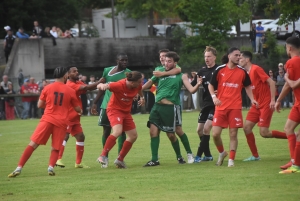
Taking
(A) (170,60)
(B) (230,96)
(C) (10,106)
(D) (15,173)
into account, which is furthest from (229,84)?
(C) (10,106)

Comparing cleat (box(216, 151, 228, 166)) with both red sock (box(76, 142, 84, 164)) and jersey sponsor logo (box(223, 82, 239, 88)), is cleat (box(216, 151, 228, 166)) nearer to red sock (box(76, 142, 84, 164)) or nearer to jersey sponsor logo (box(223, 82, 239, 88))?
jersey sponsor logo (box(223, 82, 239, 88))

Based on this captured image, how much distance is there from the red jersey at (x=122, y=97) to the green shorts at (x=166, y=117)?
1.99 feet

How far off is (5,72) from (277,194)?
31.1 meters

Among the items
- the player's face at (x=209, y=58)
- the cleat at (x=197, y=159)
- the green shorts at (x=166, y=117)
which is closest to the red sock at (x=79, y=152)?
the green shorts at (x=166, y=117)

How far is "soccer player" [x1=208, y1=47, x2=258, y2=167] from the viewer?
13695 mm

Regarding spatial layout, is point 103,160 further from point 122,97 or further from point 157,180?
point 157,180

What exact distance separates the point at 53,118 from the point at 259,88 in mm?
4221

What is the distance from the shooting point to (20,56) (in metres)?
41.5

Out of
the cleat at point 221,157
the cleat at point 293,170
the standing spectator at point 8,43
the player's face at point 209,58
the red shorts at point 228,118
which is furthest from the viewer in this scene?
the standing spectator at point 8,43

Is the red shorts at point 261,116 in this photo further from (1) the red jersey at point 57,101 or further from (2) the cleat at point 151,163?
(1) the red jersey at point 57,101

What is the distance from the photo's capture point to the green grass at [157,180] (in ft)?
35.4

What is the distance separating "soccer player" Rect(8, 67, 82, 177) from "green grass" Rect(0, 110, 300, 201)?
46cm

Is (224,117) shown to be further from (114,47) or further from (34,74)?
(114,47)

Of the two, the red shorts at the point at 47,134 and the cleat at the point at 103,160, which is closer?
the red shorts at the point at 47,134
